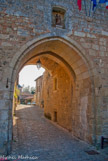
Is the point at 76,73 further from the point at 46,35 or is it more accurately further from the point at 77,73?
the point at 46,35

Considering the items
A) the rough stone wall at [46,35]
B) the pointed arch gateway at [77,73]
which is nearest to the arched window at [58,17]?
the rough stone wall at [46,35]

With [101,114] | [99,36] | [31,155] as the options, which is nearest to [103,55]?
[99,36]

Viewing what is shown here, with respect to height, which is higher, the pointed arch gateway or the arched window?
the arched window

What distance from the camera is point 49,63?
812 centimetres

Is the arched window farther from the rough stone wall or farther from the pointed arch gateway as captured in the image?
the pointed arch gateway

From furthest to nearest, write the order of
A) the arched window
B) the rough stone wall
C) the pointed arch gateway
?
1. the arched window
2. the pointed arch gateway
3. the rough stone wall

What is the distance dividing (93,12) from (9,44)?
3022 mm

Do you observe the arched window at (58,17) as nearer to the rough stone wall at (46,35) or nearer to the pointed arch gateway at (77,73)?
the rough stone wall at (46,35)

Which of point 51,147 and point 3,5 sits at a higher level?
point 3,5

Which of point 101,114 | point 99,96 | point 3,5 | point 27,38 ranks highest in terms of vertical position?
point 3,5

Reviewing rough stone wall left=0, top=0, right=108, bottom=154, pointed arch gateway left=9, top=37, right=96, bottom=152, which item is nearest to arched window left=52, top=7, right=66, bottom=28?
rough stone wall left=0, top=0, right=108, bottom=154

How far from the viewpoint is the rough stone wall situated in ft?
12.2

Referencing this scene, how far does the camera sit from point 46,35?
430 cm

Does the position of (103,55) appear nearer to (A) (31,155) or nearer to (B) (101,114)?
(B) (101,114)
